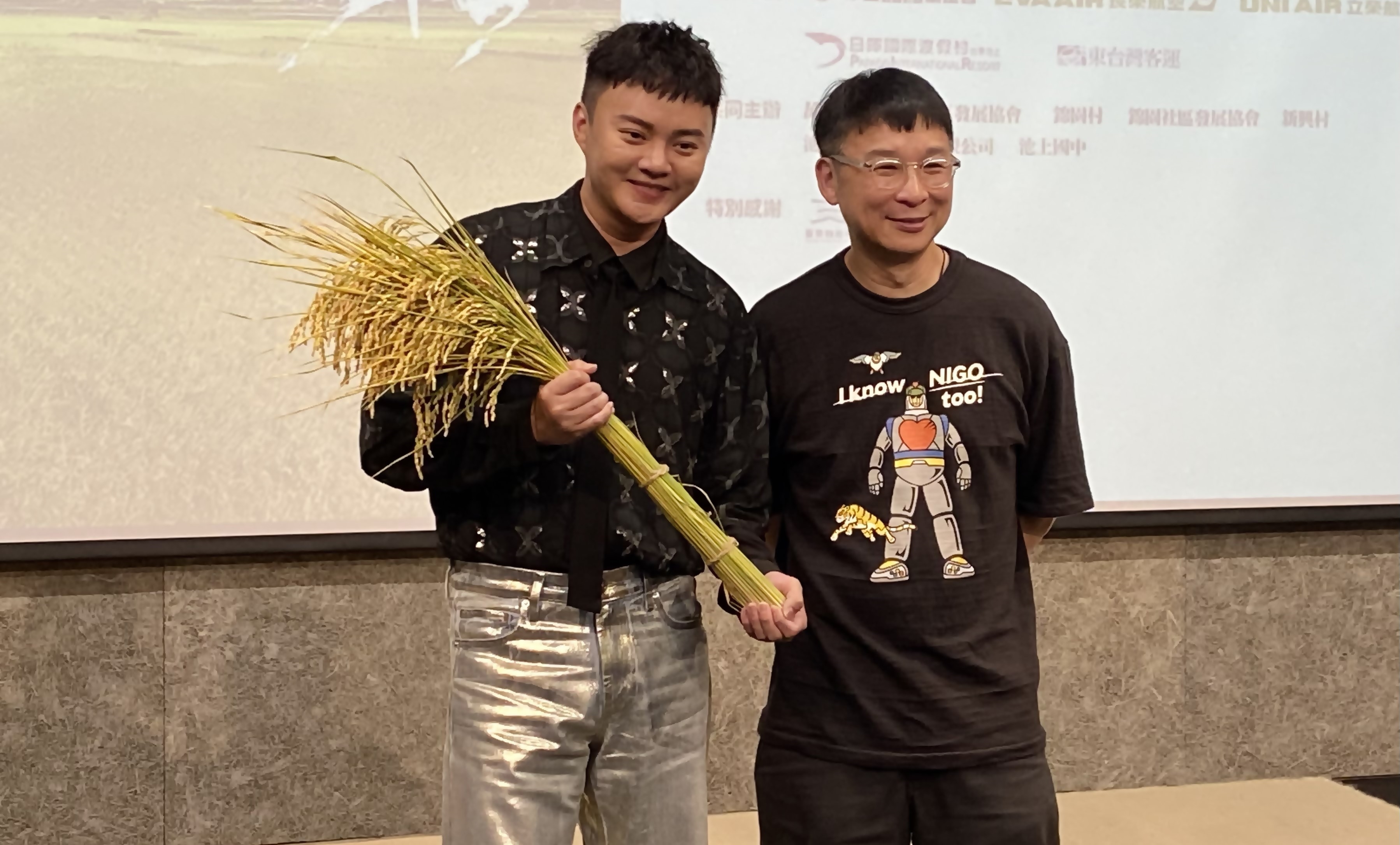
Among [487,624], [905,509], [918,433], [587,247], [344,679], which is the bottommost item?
[344,679]

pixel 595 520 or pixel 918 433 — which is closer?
pixel 595 520

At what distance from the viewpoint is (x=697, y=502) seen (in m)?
1.65

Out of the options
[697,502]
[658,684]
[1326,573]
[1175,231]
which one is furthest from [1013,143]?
[658,684]

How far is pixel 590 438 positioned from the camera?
60.3 inches

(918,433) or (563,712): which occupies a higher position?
(918,433)

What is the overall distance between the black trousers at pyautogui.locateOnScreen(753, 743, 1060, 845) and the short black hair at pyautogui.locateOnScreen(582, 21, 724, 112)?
887 millimetres

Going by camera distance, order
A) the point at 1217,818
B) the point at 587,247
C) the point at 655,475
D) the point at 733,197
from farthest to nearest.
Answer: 1. the point at 1217,818
2. the point at 733,197
3. the point at 587,247
4. the point at 655,475

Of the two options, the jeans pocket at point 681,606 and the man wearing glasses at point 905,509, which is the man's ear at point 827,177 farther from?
the jeans pocket at point 681,606

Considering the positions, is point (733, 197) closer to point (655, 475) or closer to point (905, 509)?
point (905, 509)

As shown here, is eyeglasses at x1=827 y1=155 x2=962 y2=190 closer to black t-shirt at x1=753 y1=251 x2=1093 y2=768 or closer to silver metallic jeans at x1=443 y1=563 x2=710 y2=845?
black t-shirt at x1=753 y1=251 x2=1093 y2=768

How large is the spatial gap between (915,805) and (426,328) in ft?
3.00

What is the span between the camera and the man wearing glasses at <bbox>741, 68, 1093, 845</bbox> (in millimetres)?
1674

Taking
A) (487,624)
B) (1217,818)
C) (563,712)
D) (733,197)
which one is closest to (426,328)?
(487,624)

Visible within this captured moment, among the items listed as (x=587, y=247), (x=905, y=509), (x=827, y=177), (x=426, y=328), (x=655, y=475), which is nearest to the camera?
(x=426, y=328)
